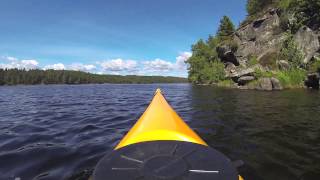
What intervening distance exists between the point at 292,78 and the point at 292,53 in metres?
6.53

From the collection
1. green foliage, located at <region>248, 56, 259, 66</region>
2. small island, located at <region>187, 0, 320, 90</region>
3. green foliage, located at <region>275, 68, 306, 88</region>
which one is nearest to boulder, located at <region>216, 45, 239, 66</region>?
small island, located at <region>187, 0, 320, 90</region>

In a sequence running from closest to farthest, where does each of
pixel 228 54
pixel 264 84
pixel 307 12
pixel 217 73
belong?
pixel 264 84
pixel 307 12
pixel 228 54
pixel 217 73

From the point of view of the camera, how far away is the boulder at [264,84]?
119 ft

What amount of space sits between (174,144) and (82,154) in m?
3.89

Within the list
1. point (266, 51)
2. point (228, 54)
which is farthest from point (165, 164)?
point (228, 54)

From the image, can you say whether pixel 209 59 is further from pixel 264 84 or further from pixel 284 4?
pixel 264 84

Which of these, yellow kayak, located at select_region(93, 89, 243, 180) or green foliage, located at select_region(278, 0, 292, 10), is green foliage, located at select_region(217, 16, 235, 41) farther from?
yellow kayak, located at select_region(93, 89, 243, 180)

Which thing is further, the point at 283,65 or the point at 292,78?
the point at 283,65

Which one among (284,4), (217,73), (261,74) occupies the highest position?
(284,4)

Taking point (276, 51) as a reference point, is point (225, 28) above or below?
above

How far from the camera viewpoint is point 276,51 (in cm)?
4903

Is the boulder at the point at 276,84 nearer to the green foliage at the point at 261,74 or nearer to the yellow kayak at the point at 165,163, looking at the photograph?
the green foliage at the point at 261,74

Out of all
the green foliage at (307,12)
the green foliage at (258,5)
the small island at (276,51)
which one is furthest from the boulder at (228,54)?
the green foliage at (258,5)

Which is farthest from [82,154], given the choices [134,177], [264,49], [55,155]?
[264,49]
